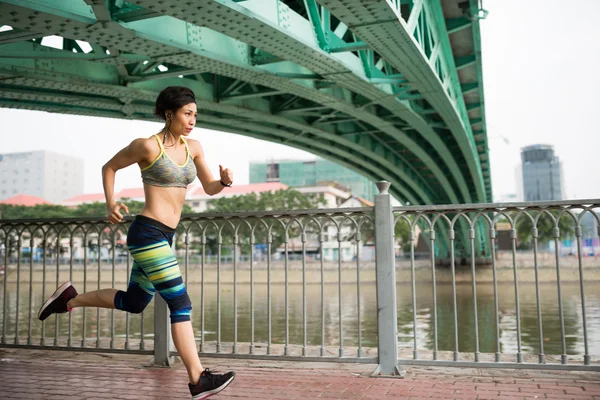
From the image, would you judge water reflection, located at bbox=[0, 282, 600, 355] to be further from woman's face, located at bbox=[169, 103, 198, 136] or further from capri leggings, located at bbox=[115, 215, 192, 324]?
woman's face, located at bbox=[169, 103, 198, 136]

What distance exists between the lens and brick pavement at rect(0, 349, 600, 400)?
381cm

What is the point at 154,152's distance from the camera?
330cm

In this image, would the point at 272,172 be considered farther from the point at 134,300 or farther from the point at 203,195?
the point at 134,300

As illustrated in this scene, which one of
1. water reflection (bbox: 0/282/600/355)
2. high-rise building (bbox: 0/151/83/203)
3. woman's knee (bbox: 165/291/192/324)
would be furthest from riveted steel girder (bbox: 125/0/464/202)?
high-rise building (bbox: 0/151/83/203)

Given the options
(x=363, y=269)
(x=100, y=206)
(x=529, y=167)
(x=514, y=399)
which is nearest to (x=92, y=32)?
(x=514, y=399)

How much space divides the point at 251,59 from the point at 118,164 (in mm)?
8809

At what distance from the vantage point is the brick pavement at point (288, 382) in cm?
381

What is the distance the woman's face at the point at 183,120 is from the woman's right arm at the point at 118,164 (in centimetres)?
20

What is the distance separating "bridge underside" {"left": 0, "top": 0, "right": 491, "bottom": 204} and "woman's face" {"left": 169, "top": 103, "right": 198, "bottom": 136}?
4.54 m

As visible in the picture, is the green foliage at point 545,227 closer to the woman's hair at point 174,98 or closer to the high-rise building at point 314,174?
the high-rise building at point 314,174

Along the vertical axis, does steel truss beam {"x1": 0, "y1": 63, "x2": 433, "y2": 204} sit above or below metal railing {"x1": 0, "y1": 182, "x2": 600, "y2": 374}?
above

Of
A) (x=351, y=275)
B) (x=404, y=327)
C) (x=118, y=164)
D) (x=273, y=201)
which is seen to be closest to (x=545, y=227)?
(x=273, y=201)

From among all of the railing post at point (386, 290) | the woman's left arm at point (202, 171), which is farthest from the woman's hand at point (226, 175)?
the railing post at point (386, 290)

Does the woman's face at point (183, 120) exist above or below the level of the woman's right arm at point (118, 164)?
above
